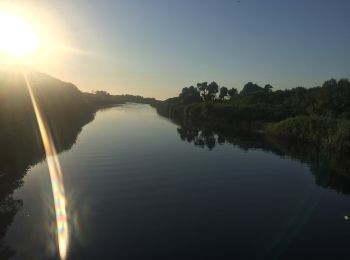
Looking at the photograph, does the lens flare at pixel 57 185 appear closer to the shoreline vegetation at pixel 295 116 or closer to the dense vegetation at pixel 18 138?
the dense vegetation at pixel 18 138

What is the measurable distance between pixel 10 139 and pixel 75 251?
2810cm

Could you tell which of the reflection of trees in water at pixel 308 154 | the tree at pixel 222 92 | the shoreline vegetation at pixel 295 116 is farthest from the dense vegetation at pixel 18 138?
the tree at pixel 222 92

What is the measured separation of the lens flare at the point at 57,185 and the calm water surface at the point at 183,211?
1.43ft

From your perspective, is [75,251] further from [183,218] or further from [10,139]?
[10,139]

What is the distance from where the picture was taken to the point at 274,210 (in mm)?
25125

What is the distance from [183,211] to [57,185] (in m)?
12.5

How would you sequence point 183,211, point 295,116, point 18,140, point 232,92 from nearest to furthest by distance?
1. point 183,211
2. point 18,140
3. point 295,116
4. point 232,92

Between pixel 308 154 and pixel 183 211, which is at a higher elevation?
pixel 308 154

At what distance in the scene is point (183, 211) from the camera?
2408 centimetres

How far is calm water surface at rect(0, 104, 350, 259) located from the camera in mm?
18312

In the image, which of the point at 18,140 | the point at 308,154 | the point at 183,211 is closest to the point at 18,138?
the point at 18,140

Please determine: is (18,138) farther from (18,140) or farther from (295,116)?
(295,116)

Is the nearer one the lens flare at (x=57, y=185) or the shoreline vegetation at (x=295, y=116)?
the lens flare at (x=57, y=185)

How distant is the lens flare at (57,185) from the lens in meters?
19.0
